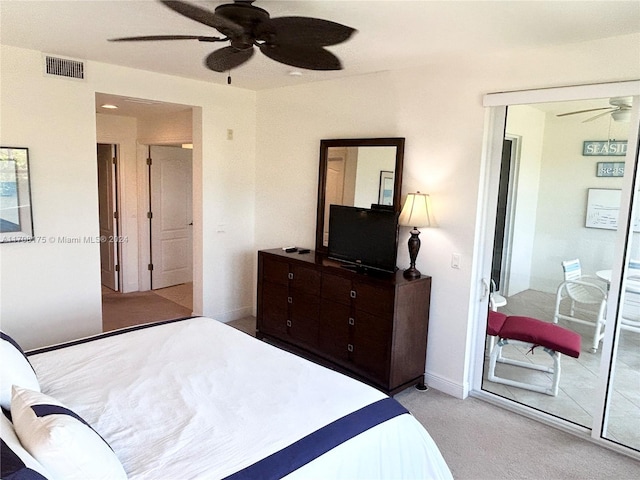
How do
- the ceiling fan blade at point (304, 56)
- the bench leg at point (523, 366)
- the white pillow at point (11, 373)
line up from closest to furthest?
1. the white pillow at point (11, 373)
2. the ceiling fan blade at point (304, 56)
3. the bench leg at point (523, 366)

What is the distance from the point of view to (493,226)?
3424 mm

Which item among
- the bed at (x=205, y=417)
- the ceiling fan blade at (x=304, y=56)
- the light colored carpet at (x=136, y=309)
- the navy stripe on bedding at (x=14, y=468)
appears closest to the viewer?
the navy stripe on bedding at (x=14, y=468)

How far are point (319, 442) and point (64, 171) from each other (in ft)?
10.6

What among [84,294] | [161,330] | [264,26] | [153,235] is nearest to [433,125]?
[264,26]

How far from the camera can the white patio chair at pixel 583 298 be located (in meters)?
3.02

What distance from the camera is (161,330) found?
9.78ft

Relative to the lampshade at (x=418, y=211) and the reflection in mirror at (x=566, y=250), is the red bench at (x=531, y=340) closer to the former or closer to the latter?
the reflection in mirror at (x=566, y=250)

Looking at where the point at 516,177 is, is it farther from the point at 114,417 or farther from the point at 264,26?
the point at 114,417

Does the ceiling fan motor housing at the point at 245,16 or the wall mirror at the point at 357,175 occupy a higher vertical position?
the ceiling fan motor housing at the point at 245,16

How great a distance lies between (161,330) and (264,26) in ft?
6.39

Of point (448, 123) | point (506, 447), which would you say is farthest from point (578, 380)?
point (448, 123)

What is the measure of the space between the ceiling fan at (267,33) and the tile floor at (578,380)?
7.40 ft

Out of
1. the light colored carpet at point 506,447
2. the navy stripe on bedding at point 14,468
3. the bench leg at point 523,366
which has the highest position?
the navy stripe on bedding at point 14,468

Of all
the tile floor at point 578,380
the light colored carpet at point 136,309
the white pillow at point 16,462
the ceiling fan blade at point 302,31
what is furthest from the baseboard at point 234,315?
the white pillow at point 16,462
